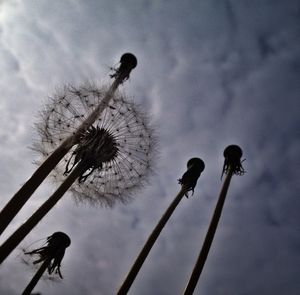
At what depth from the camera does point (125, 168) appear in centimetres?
1084

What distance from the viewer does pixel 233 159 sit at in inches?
393

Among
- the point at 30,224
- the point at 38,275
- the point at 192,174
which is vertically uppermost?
the point at 192,174

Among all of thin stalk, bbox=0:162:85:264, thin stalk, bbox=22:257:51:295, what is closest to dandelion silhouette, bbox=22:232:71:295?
thin stalk, bbox=22:257:51:295

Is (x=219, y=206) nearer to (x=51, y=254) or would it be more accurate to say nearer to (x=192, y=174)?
(x=192, y=174)

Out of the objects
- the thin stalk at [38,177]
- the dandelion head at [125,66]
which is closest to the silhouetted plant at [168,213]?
the thin stalk at [38,177]

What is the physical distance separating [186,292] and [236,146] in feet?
17.9

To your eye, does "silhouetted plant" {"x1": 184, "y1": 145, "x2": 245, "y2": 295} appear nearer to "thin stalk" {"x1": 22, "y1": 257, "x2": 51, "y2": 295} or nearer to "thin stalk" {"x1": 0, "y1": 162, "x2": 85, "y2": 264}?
"thin stalk" {"x1": 0, "y1": 162, "x2": 85, "y2": 264}

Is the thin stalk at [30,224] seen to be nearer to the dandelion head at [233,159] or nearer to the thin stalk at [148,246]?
the thin stalk at [148,246]

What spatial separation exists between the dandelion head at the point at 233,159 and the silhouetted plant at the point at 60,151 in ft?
14.6

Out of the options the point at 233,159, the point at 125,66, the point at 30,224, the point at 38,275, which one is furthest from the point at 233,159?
the point at 38,275

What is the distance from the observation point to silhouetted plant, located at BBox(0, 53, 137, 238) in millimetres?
6656

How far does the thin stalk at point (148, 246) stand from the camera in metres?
7.39

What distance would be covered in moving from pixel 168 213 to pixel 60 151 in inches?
147

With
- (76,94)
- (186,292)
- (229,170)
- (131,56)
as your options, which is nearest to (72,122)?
(76,94)
